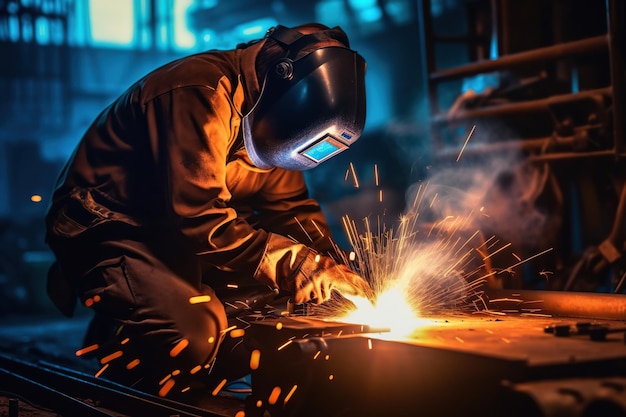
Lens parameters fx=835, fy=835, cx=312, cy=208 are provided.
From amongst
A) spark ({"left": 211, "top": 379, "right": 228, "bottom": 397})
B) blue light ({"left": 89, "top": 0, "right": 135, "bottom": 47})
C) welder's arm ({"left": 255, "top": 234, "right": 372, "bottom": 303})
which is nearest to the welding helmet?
welder's arm ({"left": 255, "top": 234, "right": 372, "bottom": 303})

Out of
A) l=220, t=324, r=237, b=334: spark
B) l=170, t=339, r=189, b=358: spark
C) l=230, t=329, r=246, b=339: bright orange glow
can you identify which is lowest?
l=170, t=339, r=189, b=358: spark

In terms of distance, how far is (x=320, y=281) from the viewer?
2.94 meters

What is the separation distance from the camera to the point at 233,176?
3.55 metres

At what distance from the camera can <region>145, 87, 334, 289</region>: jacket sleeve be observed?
118 inches

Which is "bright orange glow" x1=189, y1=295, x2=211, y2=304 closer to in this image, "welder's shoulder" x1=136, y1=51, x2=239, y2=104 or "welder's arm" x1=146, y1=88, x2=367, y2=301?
"welder's arm" x1=146, y1=88, x2=367, y2=301

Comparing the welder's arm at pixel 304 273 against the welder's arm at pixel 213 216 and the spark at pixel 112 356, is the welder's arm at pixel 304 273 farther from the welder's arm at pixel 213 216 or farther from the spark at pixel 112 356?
the spark at pixel 112 356

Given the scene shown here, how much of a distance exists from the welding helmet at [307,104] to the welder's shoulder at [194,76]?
0.17 meters

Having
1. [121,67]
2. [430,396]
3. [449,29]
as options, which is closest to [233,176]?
[430,396]

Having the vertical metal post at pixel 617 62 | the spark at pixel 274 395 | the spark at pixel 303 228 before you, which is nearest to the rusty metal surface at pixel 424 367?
the spark at pixel 274 395

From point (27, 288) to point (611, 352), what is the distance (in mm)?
8255

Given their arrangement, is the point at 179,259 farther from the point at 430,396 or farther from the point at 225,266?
the point at 430,396

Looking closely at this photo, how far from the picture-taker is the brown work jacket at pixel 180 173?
3.01 m

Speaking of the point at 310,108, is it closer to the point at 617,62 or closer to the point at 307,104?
the point at 307,104

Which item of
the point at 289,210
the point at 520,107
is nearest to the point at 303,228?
the point at 289,210
